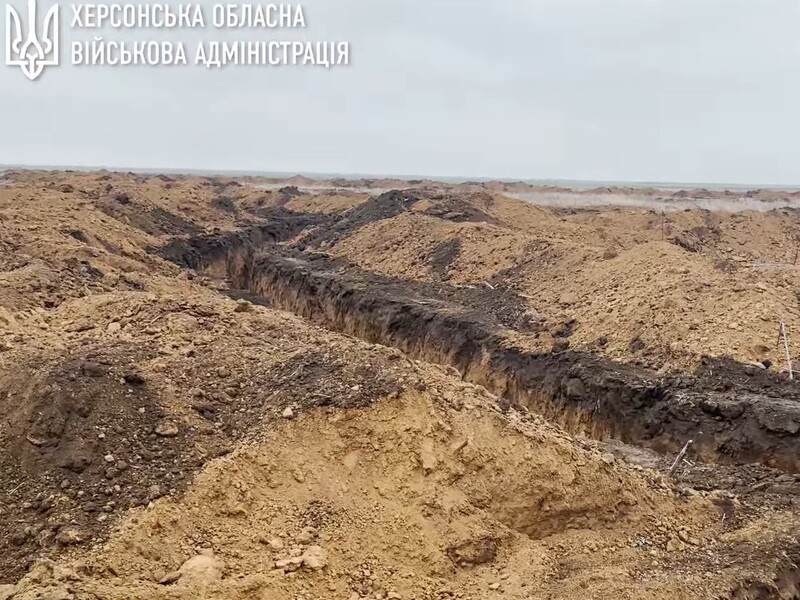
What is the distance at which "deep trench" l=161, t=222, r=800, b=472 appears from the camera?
34.6 ft

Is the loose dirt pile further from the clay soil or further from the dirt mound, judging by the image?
the dirt mound

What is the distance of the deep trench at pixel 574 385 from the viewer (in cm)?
1055

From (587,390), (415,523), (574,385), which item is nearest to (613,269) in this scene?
(574,385)

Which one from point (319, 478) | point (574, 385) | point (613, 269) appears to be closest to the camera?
point (319, 478)

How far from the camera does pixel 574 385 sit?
42.1 ft

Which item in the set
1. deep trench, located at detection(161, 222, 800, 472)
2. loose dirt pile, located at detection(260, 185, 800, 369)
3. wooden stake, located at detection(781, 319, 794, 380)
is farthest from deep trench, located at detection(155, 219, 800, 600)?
wooden stake, located at detection(781, 319, 794, 380)

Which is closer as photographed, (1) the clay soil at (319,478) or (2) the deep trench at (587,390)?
(1) the clay soil at (319,478)

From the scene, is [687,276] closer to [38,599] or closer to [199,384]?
[199,384]

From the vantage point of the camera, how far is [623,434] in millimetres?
11984

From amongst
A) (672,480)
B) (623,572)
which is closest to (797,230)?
(672,480)

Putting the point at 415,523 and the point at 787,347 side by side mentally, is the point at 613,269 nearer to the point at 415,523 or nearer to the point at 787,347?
the point at 787,347

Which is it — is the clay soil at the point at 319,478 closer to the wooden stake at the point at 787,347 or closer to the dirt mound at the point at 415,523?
the dirt mound at the point at 415,523

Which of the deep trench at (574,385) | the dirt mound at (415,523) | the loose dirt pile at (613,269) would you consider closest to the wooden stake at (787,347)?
the loose dirt pile at (613,269)

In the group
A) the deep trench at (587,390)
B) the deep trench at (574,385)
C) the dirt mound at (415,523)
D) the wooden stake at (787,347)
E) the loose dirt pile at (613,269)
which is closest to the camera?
the dirt mound at (415,523)
